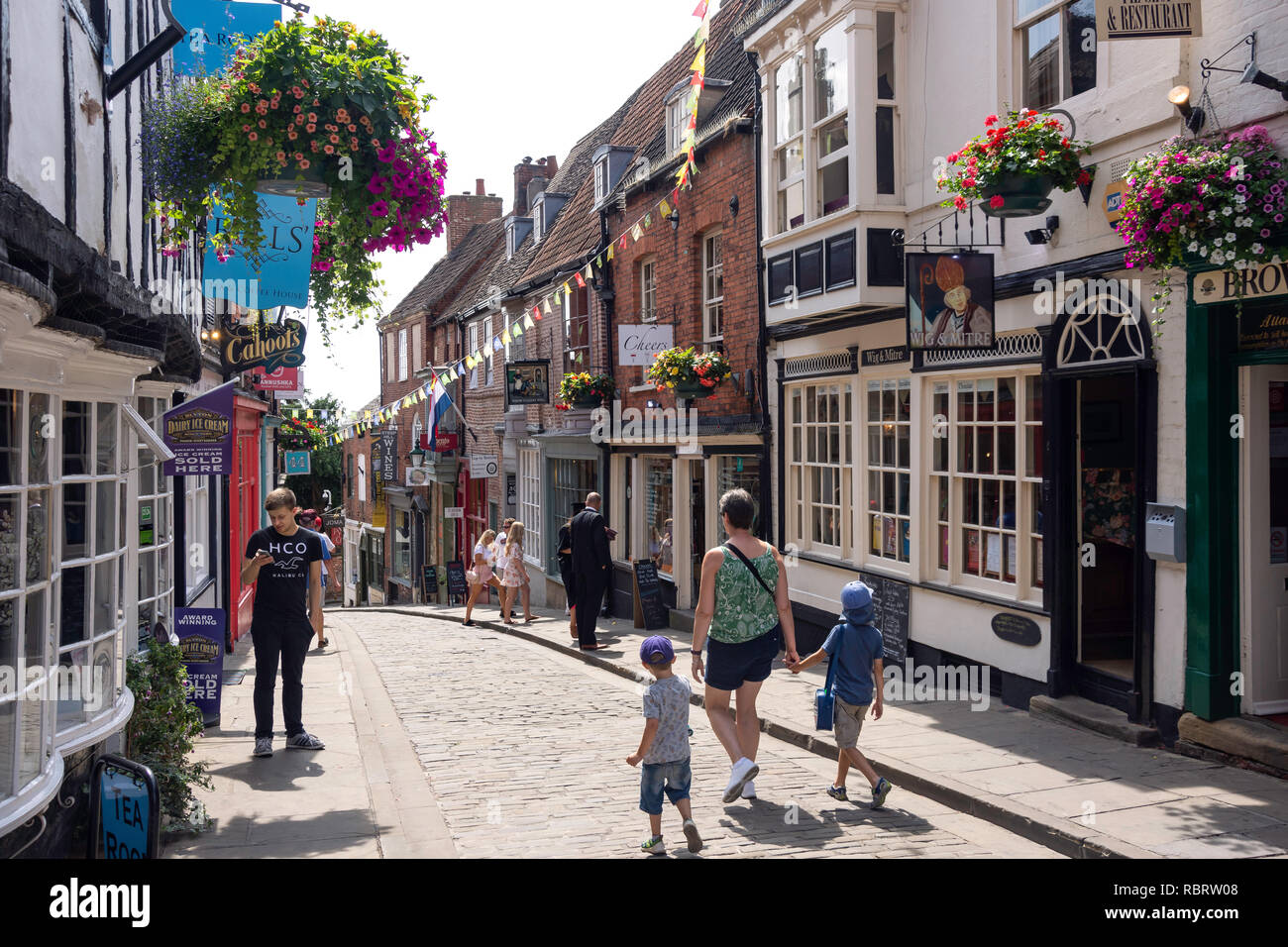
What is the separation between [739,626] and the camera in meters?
7.02

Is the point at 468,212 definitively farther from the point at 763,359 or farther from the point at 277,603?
the point at 277,603

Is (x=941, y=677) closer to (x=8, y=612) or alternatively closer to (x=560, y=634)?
(x=560, y=634)

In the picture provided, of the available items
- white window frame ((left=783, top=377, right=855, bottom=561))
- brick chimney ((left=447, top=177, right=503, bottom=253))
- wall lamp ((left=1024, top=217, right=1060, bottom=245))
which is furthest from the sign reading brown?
brick chimney ((left=447, top=177, right=503, bottom=253))

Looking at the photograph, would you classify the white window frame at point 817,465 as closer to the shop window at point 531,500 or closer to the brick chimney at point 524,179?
the shop window at point 531,500

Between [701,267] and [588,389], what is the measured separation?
3.60m

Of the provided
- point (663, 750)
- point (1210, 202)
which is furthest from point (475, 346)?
point (663, 750)

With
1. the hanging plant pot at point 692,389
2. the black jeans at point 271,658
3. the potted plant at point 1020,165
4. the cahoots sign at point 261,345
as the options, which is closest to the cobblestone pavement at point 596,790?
the black jeans at point 271,658

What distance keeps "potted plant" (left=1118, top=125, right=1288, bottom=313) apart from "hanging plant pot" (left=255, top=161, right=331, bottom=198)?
16.5 ft

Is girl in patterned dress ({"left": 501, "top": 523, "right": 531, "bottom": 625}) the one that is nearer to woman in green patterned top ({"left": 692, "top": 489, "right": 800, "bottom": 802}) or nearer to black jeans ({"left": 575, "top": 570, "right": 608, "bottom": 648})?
black jeans ({"left": 575, "top": 570, "right": 608, "bottom": 648})

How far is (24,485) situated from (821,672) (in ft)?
29.3

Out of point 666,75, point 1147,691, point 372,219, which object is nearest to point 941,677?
point 1147,691

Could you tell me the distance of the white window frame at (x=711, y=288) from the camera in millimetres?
15648

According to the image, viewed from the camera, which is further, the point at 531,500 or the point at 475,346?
the point at 475,346

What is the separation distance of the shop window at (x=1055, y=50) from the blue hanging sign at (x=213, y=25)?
6.56 metres
